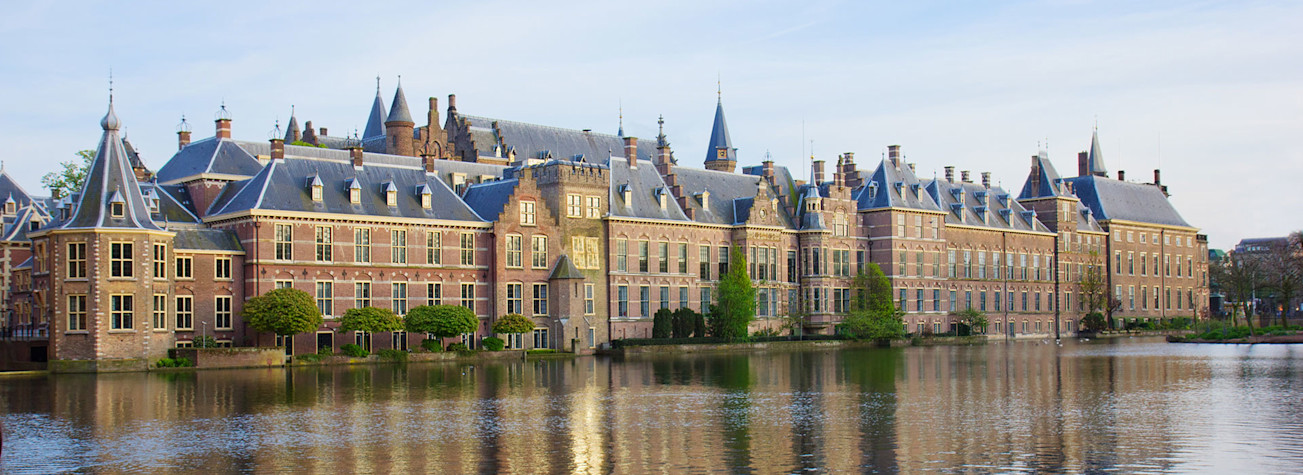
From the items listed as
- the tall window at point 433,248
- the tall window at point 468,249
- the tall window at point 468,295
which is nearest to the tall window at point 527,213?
the tall window at point 468,249

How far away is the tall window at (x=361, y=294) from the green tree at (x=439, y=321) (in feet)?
7.75

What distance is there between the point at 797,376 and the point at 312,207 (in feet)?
87.2

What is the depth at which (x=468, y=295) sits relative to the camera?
69.8 meters

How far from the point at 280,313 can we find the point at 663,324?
2393cm

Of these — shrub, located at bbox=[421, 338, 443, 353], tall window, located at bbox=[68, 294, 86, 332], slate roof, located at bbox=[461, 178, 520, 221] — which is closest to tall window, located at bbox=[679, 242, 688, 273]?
slate roof, located at bbox=[461, 178, 520, 221]

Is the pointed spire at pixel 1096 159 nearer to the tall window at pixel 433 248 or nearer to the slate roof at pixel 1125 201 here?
the slate roof at pixel 1125 201

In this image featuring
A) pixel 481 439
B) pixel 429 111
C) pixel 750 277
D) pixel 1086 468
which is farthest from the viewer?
pixel 429 111

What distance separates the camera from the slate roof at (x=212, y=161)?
6756cm

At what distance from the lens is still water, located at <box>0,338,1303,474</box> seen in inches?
965

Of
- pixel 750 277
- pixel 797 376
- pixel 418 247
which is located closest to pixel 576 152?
pixel 750 277

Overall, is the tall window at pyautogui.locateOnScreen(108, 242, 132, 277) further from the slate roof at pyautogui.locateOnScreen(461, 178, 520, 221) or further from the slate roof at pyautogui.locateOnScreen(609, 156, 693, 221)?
the slate roof at pyautogui.locateOnScreen(609, 156, 693, 221)

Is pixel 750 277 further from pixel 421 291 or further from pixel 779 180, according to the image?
pixel 421 291

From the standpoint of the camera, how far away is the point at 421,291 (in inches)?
2667

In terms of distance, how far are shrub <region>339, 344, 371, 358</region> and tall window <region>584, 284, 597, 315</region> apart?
15965mm
